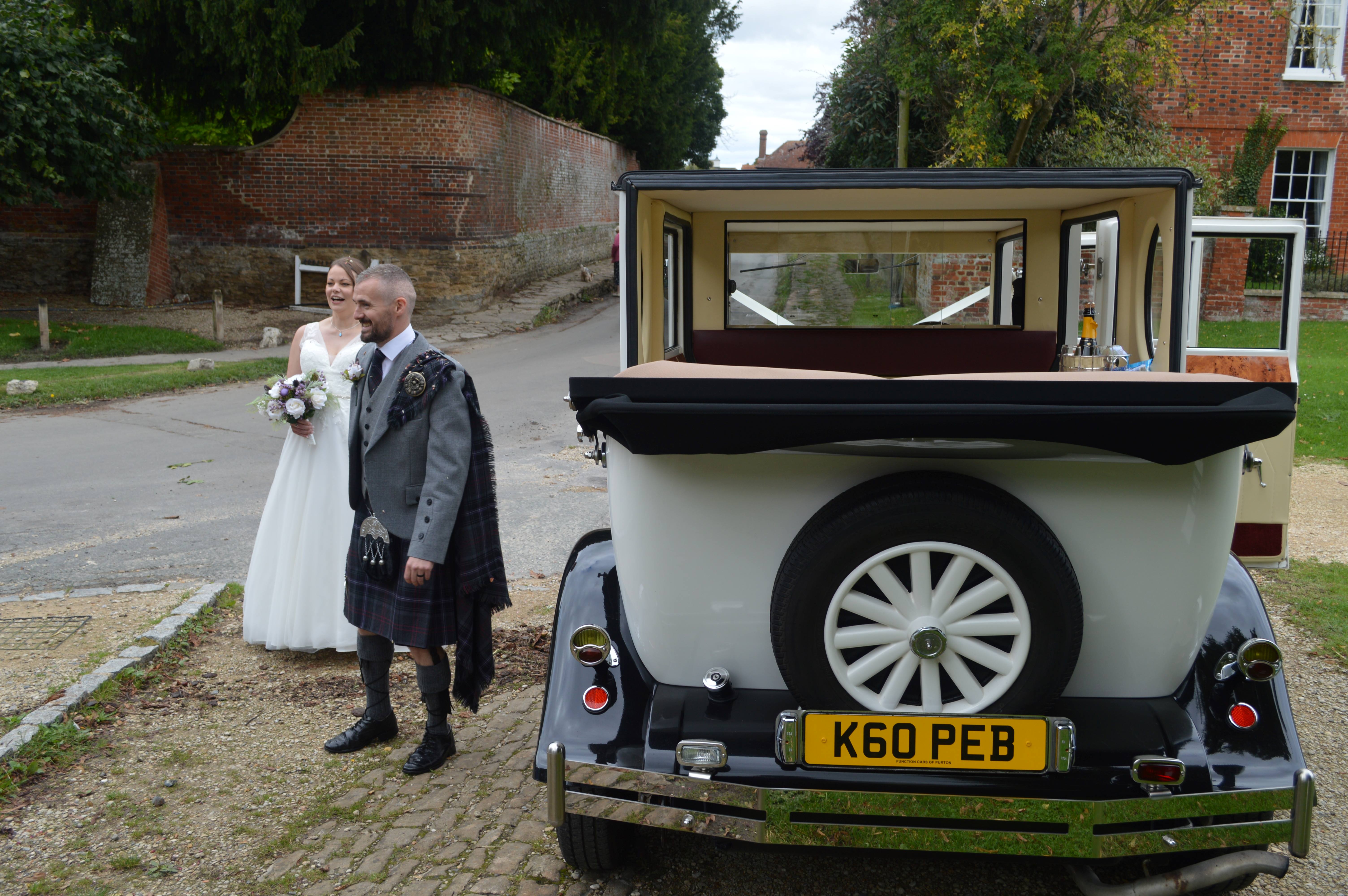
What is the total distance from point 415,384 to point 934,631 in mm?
2058

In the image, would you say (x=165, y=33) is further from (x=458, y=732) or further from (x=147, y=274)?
(x=458, y=732)

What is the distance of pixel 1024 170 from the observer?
392 cm

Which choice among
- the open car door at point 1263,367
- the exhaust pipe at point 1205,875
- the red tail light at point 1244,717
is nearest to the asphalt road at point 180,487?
the exhaust pipe at point 1205,875

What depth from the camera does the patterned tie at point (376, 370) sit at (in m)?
3.79

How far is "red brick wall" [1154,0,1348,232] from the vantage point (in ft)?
69.2

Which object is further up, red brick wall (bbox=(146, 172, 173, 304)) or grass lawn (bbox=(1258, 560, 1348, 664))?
red brick wall (bbox=(146, 172, 173, 304))

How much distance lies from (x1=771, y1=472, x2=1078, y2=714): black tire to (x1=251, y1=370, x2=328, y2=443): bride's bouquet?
Result: 119 inches

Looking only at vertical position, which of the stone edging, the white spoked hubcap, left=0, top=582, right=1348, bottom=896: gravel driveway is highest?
the white spoked hubcap

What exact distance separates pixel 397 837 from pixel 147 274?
19.2m

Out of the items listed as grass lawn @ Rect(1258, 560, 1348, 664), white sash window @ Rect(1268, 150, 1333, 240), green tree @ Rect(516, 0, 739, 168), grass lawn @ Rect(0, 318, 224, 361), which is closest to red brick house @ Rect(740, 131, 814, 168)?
green tree @ Rect(516, 0, 739, 168)

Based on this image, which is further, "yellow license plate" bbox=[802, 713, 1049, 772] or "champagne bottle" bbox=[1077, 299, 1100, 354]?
"champagne bottle" bbox=[1077, 299, 1100, 354]

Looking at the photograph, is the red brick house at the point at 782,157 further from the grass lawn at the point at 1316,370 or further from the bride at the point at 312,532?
the bride at the point at 312,532

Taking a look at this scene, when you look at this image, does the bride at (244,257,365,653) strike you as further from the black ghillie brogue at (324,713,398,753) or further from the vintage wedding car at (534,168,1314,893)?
the vintage wedding car at (534,168,1314,893)

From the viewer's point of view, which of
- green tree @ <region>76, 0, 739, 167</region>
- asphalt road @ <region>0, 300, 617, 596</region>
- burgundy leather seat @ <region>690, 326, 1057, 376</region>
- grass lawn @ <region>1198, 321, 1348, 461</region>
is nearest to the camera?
burgundy leather seat @ <region>690, 326, 1057, 376</region>
